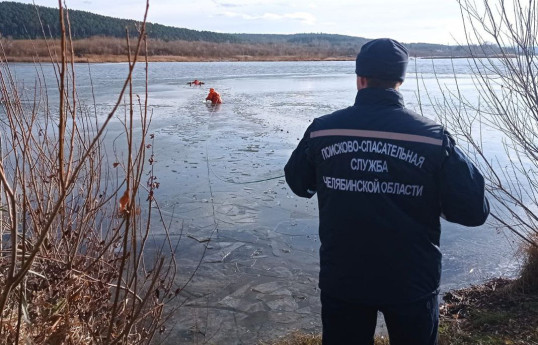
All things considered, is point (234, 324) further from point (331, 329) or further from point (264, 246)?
point (331, 329)

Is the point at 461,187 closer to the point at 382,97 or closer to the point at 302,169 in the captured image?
the point at 382,97

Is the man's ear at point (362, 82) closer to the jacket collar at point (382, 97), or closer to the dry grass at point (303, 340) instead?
the jacket collar at point (382, 97)

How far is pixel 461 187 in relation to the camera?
2.23 m

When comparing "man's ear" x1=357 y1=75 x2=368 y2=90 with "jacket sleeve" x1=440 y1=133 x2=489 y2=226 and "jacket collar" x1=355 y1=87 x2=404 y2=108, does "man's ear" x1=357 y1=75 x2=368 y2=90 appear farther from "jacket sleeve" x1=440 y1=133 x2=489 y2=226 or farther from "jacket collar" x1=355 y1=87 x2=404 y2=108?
"jacket sleeve" x1=440 y1=133 x2=489 y2=226

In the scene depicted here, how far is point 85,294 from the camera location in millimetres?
3262

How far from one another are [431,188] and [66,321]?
1.90 metres

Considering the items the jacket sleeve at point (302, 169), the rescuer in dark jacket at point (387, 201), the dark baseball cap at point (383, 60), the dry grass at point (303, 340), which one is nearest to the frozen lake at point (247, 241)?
the dry grass at point (303, 340)

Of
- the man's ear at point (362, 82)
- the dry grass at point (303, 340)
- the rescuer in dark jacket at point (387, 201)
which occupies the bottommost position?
the dry grass at point (303, 340)

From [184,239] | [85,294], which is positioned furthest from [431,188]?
[184,239]

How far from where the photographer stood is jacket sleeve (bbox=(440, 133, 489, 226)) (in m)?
2.23

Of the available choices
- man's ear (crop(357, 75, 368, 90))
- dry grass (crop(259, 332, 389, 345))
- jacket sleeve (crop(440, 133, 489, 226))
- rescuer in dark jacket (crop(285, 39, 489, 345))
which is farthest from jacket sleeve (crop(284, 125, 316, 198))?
dry grass (crop(259, 332, 389, 345))

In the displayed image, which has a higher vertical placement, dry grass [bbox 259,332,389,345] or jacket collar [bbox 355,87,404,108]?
jacket collar [bbox 355,87,404,108]

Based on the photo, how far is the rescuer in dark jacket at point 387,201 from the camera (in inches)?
89.6

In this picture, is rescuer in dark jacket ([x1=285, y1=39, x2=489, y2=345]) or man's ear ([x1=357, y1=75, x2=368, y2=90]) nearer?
rescuer in dark jacket ([x1=285, y1=39, x2=489, y2=345])
